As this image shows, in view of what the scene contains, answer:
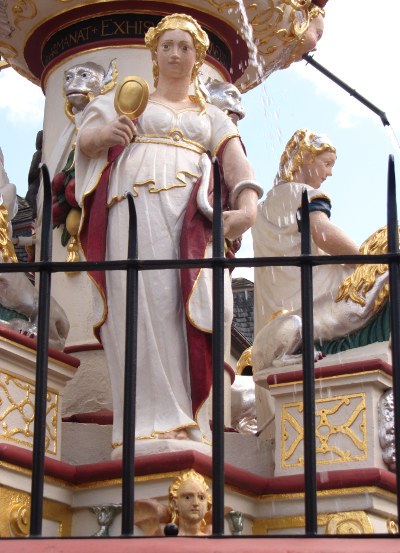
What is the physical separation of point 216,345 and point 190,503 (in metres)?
1.49

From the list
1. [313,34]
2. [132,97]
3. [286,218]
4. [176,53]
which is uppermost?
[313,34]

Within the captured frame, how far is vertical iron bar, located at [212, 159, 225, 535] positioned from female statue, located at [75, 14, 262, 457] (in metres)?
1.90

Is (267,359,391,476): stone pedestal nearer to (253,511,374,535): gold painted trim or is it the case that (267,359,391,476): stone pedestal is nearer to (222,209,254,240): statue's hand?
(253,511,374,535): gold painted trim

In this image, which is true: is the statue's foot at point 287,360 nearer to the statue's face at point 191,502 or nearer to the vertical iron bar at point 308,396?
A: the statue's face at point 191,502

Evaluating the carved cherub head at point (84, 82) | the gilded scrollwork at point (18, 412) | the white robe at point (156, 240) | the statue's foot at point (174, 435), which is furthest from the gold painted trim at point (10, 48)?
the statue's foot at point (174, 435)

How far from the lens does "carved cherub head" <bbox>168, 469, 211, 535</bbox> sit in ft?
19.7

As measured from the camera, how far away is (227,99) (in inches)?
309

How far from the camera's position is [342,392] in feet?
22.2

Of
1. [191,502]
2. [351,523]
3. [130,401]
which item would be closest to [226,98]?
[351,523]

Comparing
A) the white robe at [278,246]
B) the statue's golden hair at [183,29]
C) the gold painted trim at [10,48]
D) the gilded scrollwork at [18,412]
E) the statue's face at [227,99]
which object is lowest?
the gilded scrollwork at [18,412]

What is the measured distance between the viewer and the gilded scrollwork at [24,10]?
8016 mm

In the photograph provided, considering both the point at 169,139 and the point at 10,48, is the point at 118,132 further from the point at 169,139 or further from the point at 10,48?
the point at 10,48

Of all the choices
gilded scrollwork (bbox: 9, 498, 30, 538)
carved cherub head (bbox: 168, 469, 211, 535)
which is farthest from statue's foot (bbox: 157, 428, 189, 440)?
gilded scrollwork (bbox: 9, 498, 30, 538)

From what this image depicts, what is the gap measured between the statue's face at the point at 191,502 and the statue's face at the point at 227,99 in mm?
2382
